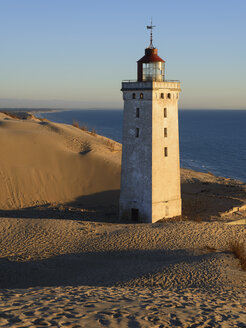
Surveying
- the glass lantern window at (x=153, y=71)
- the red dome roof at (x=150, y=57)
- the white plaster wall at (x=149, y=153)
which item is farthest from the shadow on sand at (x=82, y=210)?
the red dome roof at (x=150, y=57)

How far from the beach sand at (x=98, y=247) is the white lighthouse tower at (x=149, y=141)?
59.5 inches

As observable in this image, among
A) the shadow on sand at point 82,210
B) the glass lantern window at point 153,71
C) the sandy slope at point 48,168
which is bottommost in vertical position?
the shadow on sand at point 82,210

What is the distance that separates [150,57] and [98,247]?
459 inches

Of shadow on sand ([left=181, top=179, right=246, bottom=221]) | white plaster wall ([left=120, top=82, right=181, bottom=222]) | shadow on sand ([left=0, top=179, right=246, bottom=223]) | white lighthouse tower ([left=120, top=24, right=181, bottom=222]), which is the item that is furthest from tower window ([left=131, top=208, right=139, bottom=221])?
shadow on sand ([left=181, top=179, right=246, bottom=221])

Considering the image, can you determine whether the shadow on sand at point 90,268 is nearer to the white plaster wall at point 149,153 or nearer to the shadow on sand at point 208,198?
the white plaster wall at point 149,153

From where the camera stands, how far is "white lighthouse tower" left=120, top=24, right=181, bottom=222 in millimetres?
24203

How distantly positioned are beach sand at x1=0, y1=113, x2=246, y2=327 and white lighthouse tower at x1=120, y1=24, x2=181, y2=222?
1511 mm

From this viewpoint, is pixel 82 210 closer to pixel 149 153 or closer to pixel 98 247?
pixel 149 153

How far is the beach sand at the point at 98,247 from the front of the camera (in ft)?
36.3

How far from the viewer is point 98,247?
1995cm

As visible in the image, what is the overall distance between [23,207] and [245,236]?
15.8 meters

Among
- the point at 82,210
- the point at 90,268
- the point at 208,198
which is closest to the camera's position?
the point at 90,268

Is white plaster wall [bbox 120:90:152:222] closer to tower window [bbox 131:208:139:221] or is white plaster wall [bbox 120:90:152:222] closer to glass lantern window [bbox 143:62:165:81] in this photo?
tower window [bbox 131:208:139:221]

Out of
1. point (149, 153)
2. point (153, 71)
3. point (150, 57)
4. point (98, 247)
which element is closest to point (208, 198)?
point (149, 153)
